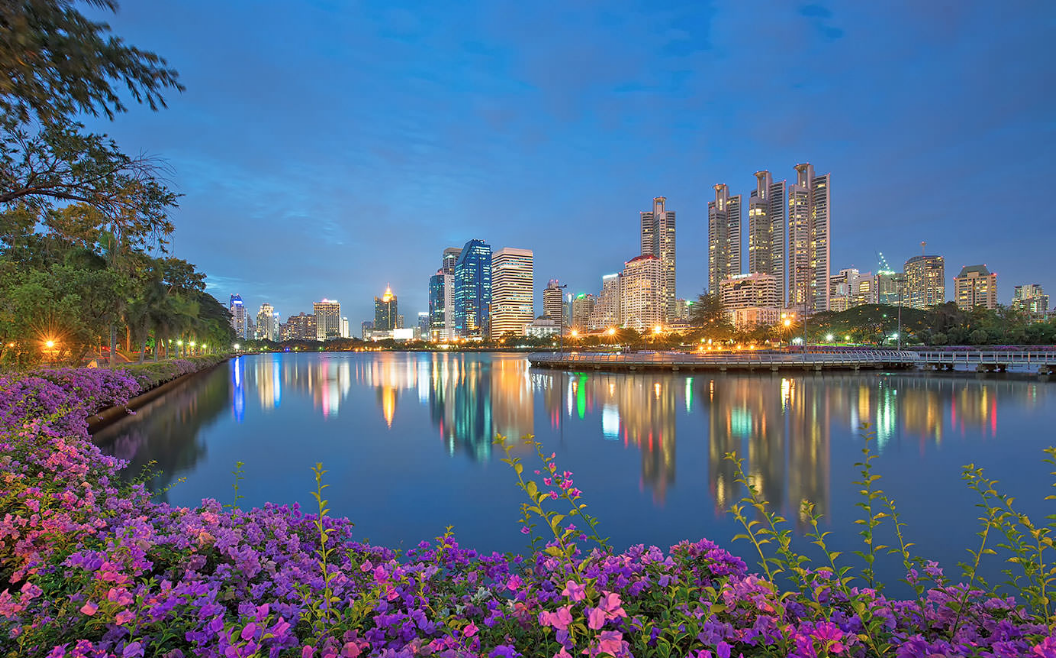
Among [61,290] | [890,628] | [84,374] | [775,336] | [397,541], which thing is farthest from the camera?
[775,336]

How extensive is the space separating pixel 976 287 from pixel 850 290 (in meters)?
48.5

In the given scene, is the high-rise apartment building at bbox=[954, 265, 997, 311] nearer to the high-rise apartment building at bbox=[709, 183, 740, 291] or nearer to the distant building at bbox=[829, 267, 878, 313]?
the distant building at bbox=[829, 267, 878, 313]

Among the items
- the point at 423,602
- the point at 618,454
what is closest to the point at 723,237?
the point at 618,454

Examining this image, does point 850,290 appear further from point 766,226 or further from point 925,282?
point 766,226

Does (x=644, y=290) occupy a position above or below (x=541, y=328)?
above

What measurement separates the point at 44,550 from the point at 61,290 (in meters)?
18.3

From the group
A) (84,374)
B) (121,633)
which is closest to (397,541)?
(121,633)

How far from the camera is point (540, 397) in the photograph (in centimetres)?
2198

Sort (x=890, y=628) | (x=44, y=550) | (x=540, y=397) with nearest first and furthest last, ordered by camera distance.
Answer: (x=890, y=628) < (x=44, y=550) < (x=540, y=397)

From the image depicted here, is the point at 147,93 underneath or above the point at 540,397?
above

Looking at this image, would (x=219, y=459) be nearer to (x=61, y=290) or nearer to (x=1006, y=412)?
(x=61, y=290)

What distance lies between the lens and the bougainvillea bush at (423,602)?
5.71ft

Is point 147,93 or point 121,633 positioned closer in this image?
point 121,633

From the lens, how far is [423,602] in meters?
2.29
